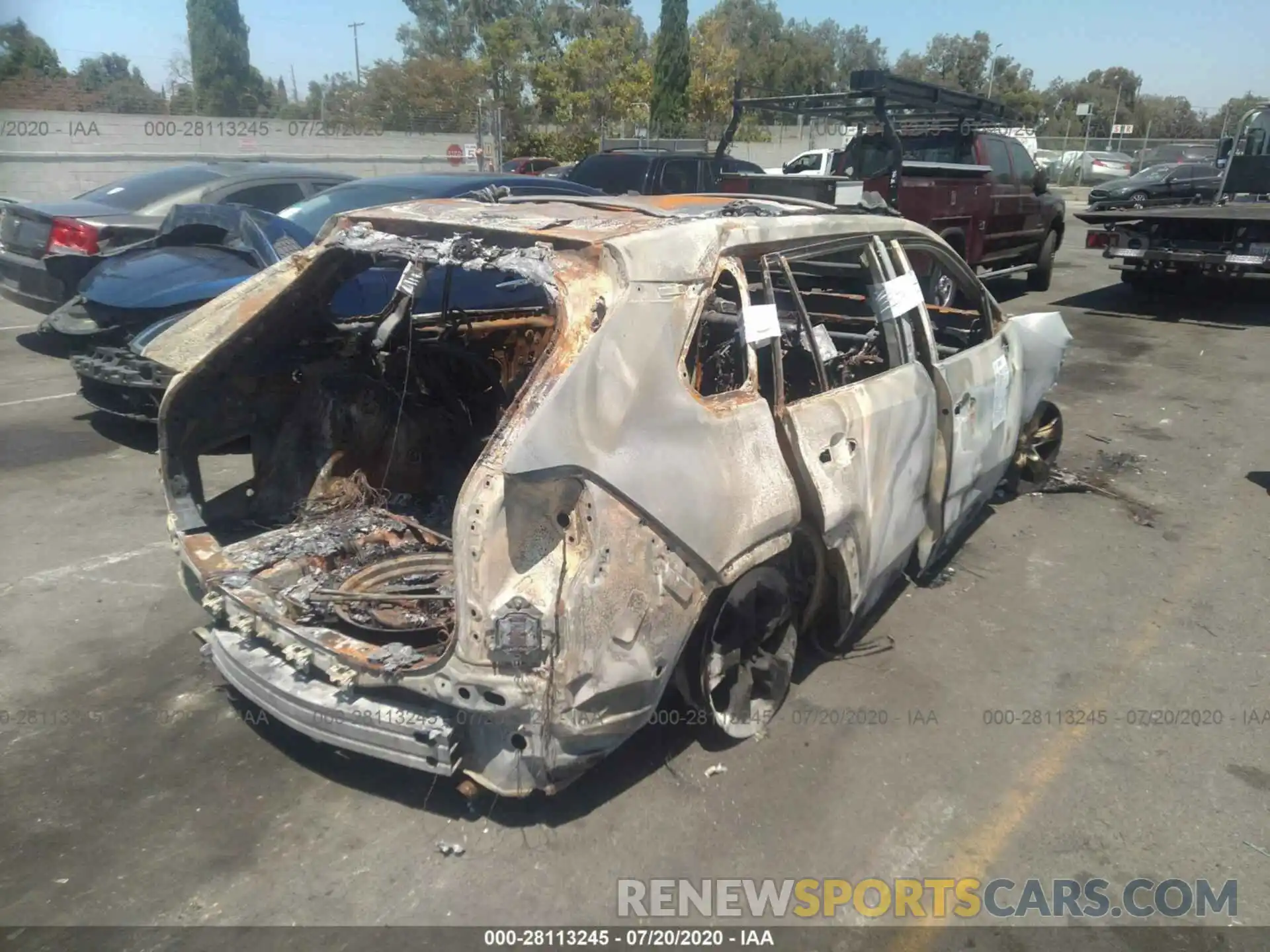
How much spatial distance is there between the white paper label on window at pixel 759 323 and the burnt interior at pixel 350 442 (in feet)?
3.31

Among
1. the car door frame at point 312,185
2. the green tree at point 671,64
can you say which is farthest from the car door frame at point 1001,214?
the green tree at point 671,64

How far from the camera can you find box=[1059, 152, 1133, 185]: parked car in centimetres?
3594

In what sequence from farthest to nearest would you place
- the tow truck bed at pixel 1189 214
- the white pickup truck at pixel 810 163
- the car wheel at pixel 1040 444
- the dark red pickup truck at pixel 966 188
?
1. the white pickup truck at pixel 810 163
2. the tow truck bed at pixel 1189 214
3. the dark red pickup truck at pixel 966 188
4. the car wheel at pixel 1040 444

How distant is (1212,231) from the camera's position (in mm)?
11406

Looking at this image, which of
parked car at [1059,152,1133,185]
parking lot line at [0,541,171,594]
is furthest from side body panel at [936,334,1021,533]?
parked car at [1059,152,1133,185]

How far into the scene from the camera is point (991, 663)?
398cm

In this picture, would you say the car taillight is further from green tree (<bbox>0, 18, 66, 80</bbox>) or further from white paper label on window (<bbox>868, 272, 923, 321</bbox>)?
green tree (<bbox>0, 18, 66, 80</bbox>)

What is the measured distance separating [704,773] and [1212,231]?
11590 mm

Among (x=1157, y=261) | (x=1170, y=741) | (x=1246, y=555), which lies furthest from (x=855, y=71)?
(x=1170, y=741)

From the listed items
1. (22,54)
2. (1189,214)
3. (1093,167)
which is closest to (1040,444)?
(1189,214)

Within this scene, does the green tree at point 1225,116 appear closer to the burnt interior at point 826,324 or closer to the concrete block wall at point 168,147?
the concrete block wall at point 168,147

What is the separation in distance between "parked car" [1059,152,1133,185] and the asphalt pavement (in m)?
36.6

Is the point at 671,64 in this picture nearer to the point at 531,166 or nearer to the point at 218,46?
the point at 531,166

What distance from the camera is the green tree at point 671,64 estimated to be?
3553 centimetres
